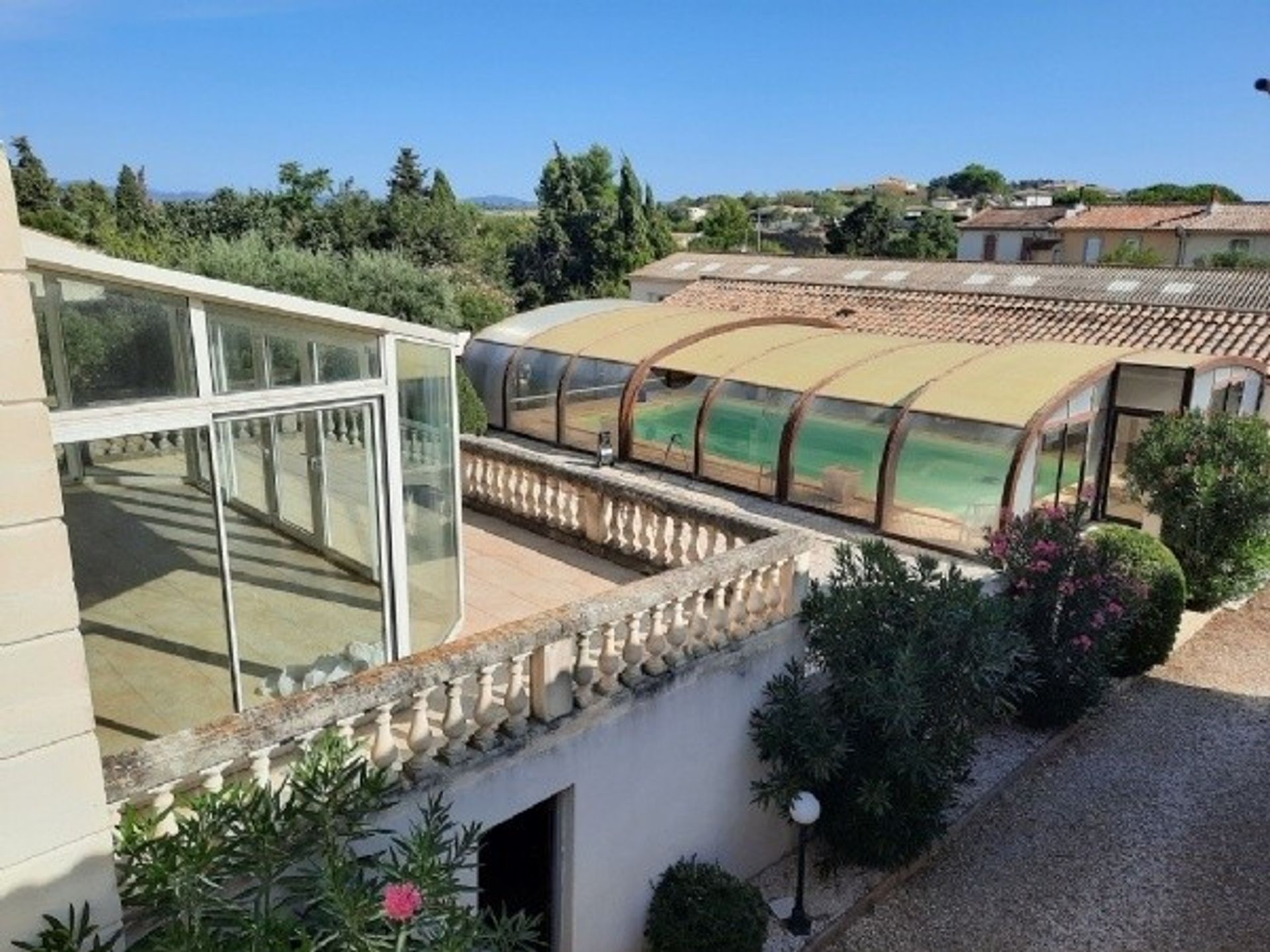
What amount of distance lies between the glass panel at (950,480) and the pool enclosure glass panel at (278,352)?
32.0 ft

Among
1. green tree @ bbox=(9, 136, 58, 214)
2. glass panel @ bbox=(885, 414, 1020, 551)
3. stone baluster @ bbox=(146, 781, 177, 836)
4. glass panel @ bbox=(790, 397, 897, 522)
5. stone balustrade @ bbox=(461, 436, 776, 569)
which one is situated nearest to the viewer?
stone baluster @ bbox=(146, 781, 177, 836)

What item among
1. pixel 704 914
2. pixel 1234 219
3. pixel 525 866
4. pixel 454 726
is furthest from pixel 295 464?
pixel 1234 219

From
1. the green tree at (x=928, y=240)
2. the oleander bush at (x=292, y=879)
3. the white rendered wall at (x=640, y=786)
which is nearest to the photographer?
the oleander bush at (x=292, y=879)

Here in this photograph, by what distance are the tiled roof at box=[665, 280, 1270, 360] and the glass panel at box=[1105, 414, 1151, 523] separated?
4019mm

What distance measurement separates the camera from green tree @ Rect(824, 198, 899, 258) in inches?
2504

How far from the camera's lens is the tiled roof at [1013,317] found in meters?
20.5

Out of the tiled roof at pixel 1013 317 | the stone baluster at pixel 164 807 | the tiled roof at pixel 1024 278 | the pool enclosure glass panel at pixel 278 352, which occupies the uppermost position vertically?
the pool enclosure glass panel at pixel 278 352

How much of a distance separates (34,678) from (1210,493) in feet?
48.8

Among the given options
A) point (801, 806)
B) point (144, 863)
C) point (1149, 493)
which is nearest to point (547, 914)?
point (801, 806)

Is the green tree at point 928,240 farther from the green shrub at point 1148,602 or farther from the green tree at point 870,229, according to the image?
the green shrub at point 1148,602

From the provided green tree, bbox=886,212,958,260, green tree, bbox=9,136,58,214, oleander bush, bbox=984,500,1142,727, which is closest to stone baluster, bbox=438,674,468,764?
oleander bush, bbox=984,500,1142,727

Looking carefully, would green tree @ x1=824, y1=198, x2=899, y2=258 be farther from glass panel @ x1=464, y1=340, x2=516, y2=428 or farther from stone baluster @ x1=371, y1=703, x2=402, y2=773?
stone baluster @ x1=371, y1=703, x2=402, y2=773

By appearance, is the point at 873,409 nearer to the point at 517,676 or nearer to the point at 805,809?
the point at 805,809

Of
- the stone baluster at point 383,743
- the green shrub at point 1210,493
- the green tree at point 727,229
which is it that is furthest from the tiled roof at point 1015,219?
the stone baluster at point 383,743
